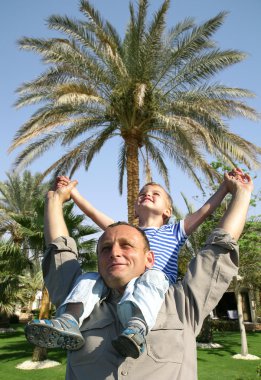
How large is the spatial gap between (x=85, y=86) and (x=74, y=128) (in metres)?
1.34

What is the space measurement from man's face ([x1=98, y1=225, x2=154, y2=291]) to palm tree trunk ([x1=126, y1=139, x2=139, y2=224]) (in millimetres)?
7649

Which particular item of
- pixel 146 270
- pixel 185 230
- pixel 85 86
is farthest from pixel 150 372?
pixel 85 86

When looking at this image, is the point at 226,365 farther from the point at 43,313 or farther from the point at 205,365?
the point at 43,313

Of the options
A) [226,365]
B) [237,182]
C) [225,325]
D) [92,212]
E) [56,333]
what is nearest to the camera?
[56,333]

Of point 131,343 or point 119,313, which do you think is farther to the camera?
point 119,313

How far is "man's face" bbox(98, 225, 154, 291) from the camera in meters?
→ 1.54

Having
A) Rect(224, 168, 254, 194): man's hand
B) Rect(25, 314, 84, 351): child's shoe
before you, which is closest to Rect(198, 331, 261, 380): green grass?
Rect(224, 168, 254, 194): man's hand

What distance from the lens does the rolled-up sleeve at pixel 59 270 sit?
1.68m

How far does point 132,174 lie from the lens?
9883 millimetres

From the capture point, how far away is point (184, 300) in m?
1.46

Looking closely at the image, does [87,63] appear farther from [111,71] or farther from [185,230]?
[185,230]

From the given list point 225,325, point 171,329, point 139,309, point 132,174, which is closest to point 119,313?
point 139,309

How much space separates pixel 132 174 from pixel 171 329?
28.0 ft

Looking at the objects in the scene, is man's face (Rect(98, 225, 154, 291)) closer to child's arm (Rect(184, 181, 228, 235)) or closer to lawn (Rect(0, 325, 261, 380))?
child's arm (Rect(184, 181, 228, 235))
